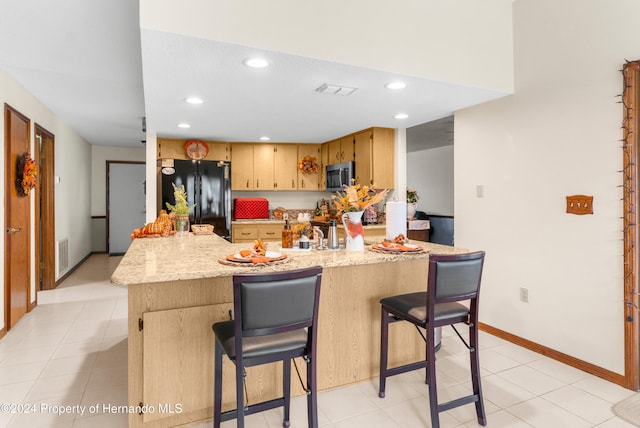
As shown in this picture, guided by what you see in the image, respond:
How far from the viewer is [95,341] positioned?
3254 millimetres

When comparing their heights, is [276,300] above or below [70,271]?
above

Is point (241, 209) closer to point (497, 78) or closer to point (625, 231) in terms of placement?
point (497, 78)

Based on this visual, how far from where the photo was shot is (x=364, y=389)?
243cm

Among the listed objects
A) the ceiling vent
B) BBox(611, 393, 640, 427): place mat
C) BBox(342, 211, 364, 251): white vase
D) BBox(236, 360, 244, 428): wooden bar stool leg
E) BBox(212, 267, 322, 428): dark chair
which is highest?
the ceiling vent

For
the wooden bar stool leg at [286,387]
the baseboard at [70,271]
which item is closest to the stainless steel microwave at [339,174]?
the wooden bar stool leg at [286,387]

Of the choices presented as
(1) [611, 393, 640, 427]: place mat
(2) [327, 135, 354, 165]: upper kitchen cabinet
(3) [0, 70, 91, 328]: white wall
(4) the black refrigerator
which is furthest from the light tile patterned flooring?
(2) [327, 135, 354, 165]: upper kitchen cabinet

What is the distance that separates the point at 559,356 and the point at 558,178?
54.4 inches

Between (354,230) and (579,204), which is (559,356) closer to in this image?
(579,204)

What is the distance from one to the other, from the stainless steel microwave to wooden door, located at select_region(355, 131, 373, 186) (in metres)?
0.11

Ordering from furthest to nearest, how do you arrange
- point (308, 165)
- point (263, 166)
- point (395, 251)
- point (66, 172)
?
point (308, 165) → point (263, 166) → point (66, 172) → point (395, 251)

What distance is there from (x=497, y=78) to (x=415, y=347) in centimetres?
231

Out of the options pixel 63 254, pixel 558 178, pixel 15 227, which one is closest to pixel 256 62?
pixel 558 178

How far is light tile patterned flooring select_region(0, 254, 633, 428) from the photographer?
6.90 feet

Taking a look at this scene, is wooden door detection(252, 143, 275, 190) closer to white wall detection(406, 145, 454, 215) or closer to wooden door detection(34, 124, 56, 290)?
wooden door detection(34, 124, 56, 290)
